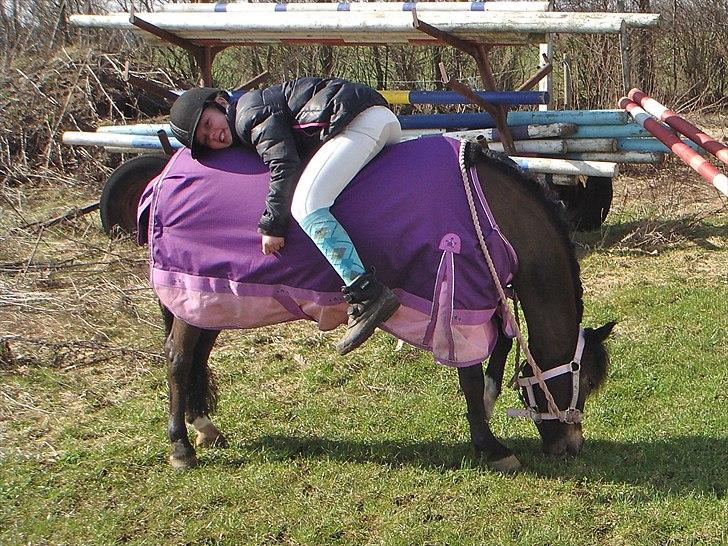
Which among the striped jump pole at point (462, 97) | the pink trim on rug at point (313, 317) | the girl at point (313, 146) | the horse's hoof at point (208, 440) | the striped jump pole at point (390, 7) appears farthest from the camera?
the striped jump pole at point (462, 97)

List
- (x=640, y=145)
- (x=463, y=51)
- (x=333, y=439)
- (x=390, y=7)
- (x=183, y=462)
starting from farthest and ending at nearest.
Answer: (x=640, y=145), (x=390, y=7), (x=463, y=51), (x=333, y=439), (x=183, y=462)

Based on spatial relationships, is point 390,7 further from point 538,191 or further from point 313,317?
point 313,317

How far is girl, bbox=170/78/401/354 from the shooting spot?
12.2 feet

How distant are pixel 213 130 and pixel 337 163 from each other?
2.04 feet

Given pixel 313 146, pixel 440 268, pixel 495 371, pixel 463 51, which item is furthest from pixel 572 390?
pixel 463 51

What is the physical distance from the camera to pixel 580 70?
11656 mm

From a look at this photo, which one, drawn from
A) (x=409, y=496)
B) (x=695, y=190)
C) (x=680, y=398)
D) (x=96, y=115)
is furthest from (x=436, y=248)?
(x=96, y=115)

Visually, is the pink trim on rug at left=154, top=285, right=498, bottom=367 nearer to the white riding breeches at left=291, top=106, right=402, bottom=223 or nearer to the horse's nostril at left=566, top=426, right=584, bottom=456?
the white riding breeches at left=291, top=106, right=402, bottom=223

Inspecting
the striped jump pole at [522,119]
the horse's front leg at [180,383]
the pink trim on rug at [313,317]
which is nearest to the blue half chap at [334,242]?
the pink trim on rug at [313,317]

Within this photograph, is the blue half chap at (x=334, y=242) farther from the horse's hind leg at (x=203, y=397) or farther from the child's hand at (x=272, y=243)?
the horse's hind leg at (x=203, y=397)

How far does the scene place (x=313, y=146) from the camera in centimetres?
393

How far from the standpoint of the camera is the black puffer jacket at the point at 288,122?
3.74m

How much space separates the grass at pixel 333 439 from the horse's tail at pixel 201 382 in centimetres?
26

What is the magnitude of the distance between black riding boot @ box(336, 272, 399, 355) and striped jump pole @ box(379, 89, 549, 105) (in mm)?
4100
